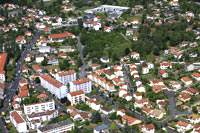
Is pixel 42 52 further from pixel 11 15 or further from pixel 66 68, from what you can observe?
pixel 11 15

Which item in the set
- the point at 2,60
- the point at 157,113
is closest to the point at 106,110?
the point at 157,113

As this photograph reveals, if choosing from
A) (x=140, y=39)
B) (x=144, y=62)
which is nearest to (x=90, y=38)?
(x=140, y=39)

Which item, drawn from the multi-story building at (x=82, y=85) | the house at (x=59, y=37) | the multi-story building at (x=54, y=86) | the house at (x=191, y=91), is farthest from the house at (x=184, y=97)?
the house at (x=59, y=37)

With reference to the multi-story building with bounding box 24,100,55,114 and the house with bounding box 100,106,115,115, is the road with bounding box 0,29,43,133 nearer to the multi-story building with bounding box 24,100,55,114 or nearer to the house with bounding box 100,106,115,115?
the multi-story building with bounding box 24,100,55,114

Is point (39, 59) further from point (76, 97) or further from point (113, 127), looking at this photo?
A: point (113, 127)

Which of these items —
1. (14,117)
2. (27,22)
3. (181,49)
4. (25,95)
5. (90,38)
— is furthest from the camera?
(27,22)

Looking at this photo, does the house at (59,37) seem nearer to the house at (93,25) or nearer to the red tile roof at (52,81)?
the house at (93,25)
